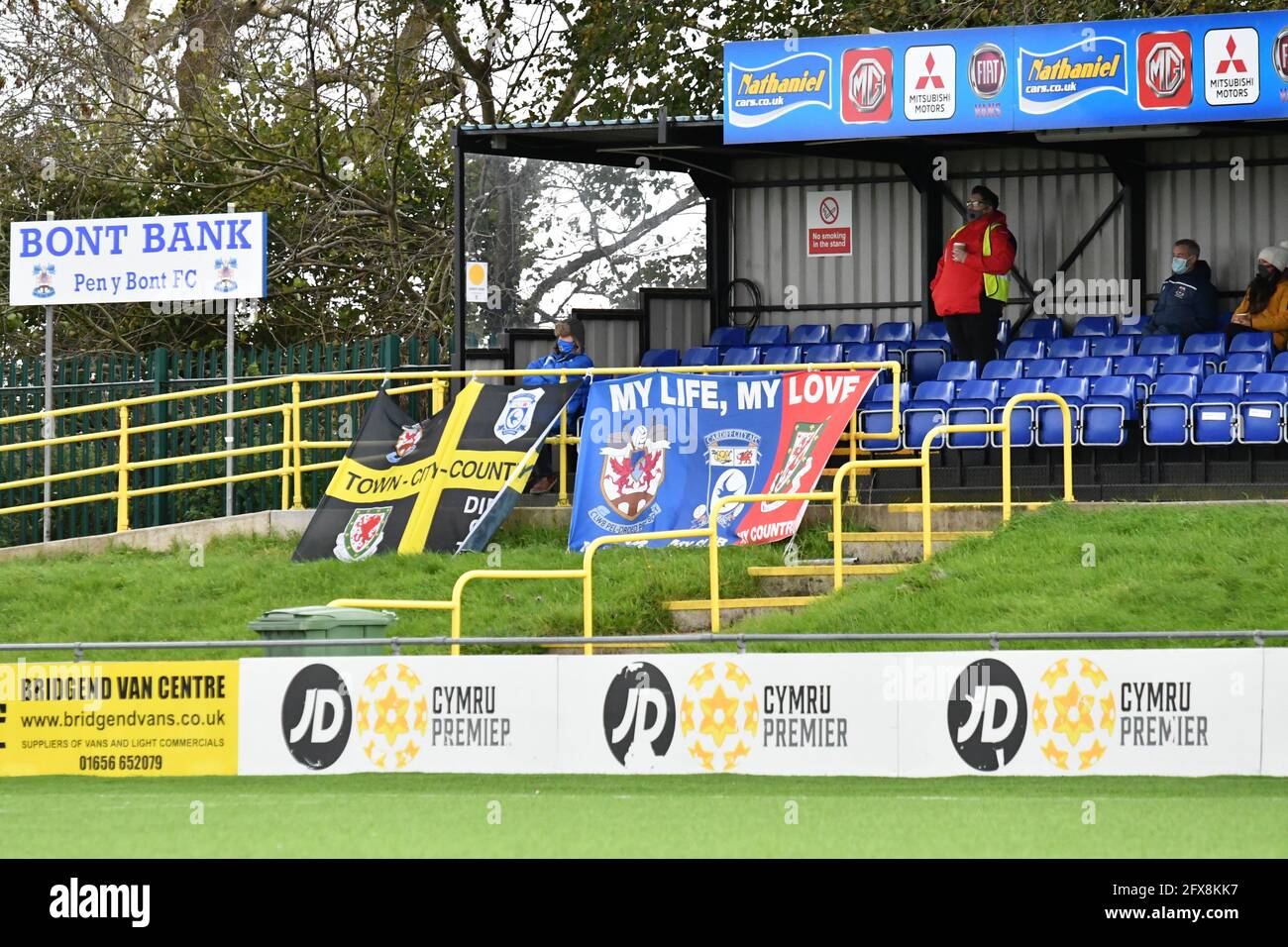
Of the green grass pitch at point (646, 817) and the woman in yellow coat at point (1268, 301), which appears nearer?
the green grass pitch at point (646, 817)

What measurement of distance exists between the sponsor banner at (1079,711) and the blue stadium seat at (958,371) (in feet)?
24.1

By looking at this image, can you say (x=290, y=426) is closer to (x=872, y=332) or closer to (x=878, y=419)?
(x=878, y=419)

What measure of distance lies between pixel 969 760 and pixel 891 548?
488cm

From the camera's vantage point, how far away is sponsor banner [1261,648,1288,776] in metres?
12.3

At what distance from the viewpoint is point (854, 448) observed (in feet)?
59.7

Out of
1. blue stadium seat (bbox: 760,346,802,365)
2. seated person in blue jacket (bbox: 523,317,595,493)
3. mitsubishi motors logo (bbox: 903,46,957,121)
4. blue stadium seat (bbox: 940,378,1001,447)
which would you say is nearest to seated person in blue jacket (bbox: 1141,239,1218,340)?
blue stadium seat (bbox: 940,378,1001,447)

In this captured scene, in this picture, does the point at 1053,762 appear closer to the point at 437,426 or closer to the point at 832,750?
the point at 832,750

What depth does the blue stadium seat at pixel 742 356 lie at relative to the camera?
21516 mm

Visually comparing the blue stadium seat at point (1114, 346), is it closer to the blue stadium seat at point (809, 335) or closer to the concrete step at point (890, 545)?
the blue stadium seat at point (809, 335)

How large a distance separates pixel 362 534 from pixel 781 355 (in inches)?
205

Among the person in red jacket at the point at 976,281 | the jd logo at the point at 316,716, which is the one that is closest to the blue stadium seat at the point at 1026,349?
the person in red jacket at the point at 976,281

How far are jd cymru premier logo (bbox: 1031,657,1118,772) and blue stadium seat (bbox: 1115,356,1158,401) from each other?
21.4 feet

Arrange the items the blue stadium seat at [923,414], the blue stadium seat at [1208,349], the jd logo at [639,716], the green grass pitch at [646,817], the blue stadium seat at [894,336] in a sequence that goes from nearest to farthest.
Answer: the green grass pitch at [646,817], the jd logo at [639,716], the blue stadium seat at [923,414], the blue stadium seat at [1208,349], the blue stadium seat at [894,336]

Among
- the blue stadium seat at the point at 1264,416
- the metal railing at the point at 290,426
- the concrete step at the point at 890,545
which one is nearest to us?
the concrete step at the point at 890,545
